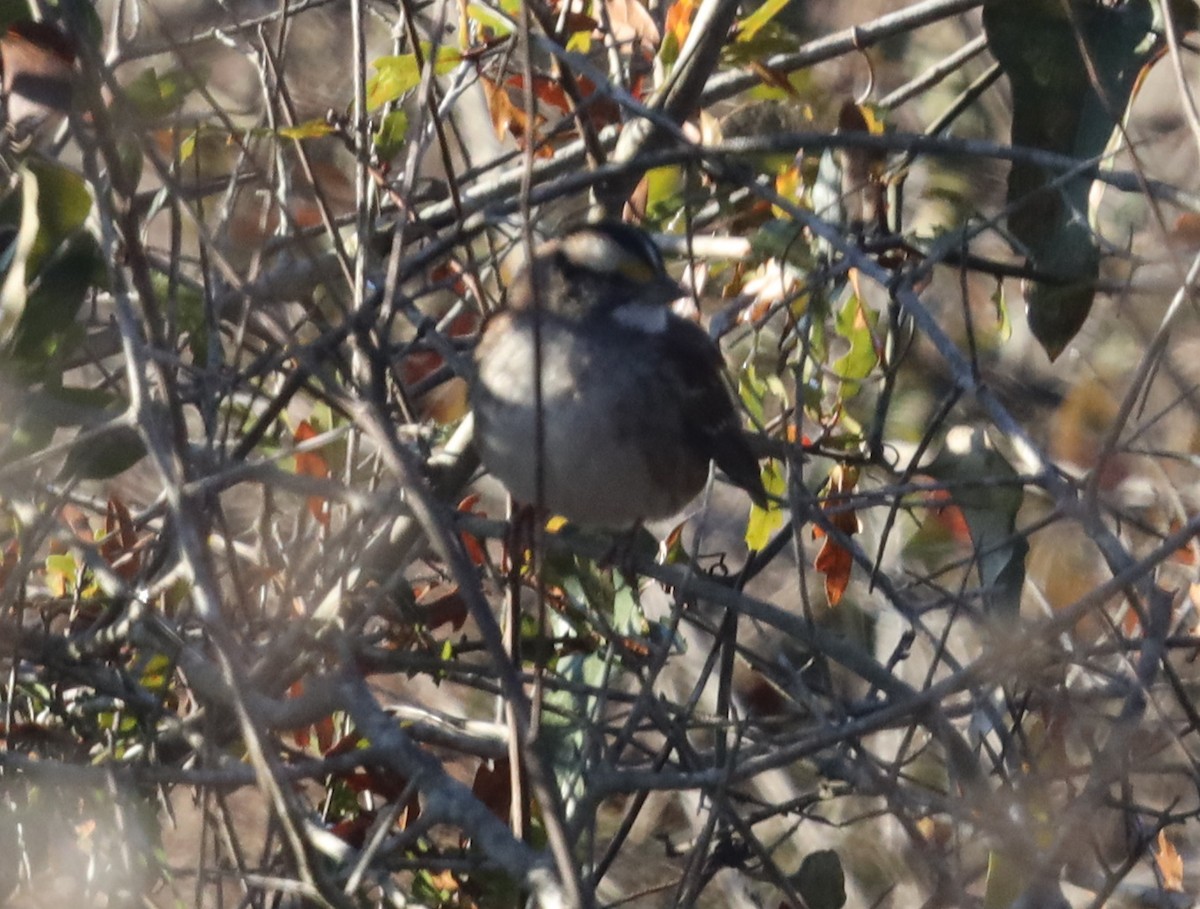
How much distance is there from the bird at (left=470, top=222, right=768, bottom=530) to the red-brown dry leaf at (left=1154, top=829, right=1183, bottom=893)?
1432 mm

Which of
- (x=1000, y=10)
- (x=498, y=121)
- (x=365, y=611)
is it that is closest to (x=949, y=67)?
(x=1000, y=10)

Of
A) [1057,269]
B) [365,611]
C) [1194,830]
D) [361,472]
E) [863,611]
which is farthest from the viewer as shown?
[1194,830]

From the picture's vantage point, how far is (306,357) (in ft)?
9.11

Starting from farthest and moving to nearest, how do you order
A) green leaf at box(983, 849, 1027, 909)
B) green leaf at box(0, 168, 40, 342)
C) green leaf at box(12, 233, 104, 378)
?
green leaf at box(983, 849, 1027, 909), green leaf at box(12, 233, 104, 378), green leaf at box(0, 168, 40, 342)

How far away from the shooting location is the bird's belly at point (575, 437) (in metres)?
3.82

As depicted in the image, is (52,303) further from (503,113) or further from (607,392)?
(503,113)

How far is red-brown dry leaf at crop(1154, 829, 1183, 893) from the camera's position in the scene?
416cm

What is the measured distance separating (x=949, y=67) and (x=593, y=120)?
99 centimetres

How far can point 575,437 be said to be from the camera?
155 inches

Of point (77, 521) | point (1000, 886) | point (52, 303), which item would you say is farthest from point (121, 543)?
point (1000, 886)

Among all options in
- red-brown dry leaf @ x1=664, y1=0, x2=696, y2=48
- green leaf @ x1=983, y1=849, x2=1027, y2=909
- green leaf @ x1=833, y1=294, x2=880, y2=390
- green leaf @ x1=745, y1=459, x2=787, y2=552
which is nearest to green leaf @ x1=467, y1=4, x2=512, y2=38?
red-brown dry leaf @ x1=664, y1=0, x2=696, y2=48

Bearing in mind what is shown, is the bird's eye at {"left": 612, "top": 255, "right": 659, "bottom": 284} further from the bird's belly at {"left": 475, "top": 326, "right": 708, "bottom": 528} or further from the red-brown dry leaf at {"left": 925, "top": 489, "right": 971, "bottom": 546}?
the red-brown dry leaf at {"left": 925, "top": 489, "right": 971, "bottom": 546}

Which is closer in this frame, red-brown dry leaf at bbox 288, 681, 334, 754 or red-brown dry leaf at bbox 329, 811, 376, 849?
red-brown dry leaf at bbox 329, 811, 376, 849

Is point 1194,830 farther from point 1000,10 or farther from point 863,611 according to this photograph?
point 1000,10
